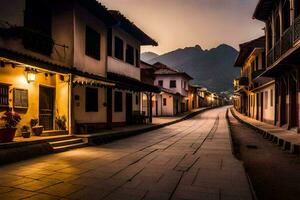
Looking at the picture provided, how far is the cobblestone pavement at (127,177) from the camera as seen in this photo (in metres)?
5.05

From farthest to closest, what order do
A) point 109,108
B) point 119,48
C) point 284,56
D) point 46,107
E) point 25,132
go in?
point 119,48, point 109,108, point 284,56, point 46,107, point 25,132

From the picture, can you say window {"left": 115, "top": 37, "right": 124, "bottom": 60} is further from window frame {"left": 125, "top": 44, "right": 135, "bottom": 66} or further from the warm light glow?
the warm light glow

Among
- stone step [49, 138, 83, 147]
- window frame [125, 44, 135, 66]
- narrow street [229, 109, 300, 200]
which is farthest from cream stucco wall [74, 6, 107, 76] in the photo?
narrow street [229, 109, 300, 200]

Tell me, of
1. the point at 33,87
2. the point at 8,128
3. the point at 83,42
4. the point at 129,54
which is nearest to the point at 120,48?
the point at 129,54

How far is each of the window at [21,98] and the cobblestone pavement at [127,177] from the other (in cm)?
264

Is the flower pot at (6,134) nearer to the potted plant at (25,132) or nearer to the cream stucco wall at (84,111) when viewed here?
the potted plant at (25,132)

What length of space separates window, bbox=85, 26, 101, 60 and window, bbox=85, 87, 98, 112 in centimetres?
194

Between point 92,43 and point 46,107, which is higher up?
point 92,43

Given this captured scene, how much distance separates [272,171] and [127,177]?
14.3 feet

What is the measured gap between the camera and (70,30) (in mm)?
12469

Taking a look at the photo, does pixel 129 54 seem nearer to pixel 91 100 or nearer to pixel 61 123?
pixel 91 100

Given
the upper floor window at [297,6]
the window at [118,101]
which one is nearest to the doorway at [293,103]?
the upper floor window at [297,6]

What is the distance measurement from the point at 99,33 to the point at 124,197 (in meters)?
12.2

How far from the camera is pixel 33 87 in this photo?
35.8 ft
